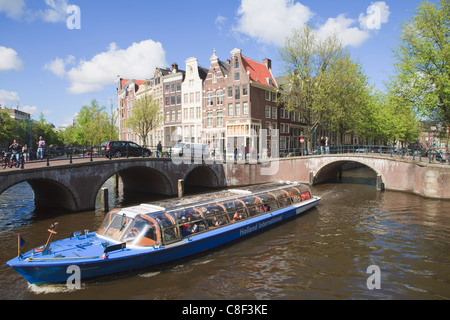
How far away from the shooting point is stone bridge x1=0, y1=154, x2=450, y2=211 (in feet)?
63.8

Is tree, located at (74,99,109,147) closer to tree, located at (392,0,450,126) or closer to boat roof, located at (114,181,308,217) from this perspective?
boat roof, located at (114,181,308,217)

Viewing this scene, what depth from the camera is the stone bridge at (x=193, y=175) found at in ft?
63.8

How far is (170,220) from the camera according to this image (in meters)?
11.4

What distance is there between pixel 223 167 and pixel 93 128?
110 feet

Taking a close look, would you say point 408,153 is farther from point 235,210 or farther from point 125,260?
point 125,260

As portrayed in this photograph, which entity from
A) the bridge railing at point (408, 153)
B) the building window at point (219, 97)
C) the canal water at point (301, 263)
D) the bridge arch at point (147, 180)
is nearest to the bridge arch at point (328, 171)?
the bridge railing at point (408, 153)

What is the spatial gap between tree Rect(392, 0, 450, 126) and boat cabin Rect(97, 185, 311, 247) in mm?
19983

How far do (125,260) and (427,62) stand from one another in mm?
28677

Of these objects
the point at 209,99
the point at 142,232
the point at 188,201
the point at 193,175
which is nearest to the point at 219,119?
the point at 209,99

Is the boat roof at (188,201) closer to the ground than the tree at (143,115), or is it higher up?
→ closer to the ground

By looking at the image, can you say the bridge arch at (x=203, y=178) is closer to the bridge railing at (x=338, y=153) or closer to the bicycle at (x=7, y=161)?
the bridge railing at (x=338, y=153)

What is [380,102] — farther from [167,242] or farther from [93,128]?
[93,128]

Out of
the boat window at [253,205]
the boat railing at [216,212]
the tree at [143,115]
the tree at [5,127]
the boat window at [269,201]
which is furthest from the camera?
the tree at [5,127]

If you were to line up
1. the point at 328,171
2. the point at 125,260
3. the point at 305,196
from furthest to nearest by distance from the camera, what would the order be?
the point at 328,171
the point at 305,196
the point at 125,260
